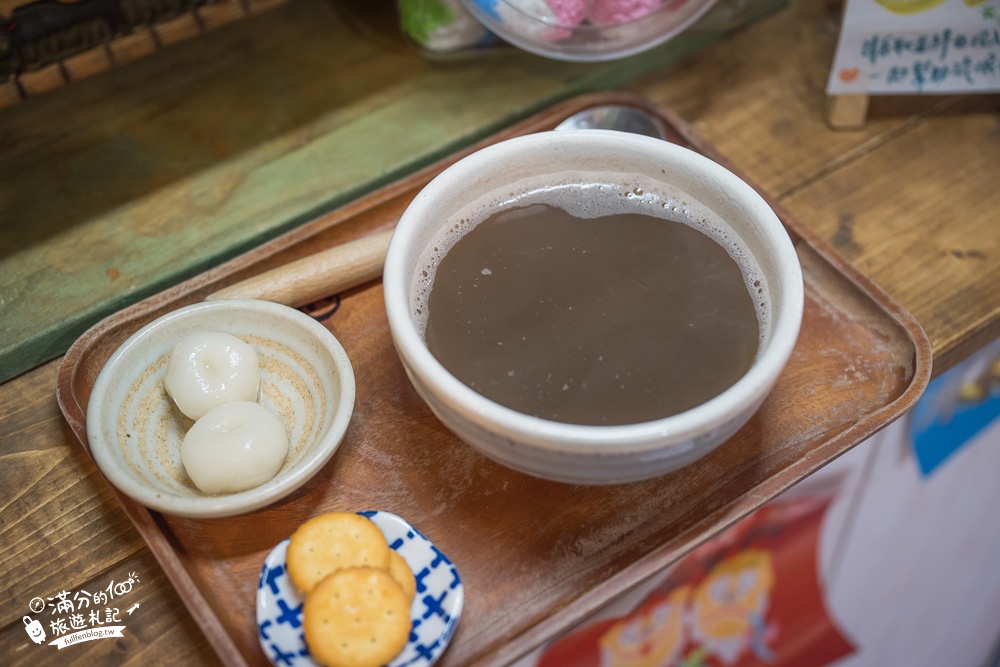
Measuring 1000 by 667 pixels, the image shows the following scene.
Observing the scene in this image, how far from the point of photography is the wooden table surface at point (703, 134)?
85cm

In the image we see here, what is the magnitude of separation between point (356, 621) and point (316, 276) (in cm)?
39

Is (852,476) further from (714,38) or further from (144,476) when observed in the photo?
(144,476)

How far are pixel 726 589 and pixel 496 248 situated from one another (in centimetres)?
65

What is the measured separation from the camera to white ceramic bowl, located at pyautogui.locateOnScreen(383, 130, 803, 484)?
0.69m

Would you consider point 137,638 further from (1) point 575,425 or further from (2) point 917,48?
(2) point 917,48

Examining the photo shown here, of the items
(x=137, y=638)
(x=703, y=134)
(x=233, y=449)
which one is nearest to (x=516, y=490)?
(x=233, y=449)

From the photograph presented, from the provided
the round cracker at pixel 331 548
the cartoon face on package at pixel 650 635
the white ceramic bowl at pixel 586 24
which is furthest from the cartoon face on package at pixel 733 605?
the white ceramic bowl at pixel 586 24

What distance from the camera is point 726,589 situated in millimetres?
1229

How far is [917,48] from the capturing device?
1139 mm

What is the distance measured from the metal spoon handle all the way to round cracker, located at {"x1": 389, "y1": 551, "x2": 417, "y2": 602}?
1.05 ft

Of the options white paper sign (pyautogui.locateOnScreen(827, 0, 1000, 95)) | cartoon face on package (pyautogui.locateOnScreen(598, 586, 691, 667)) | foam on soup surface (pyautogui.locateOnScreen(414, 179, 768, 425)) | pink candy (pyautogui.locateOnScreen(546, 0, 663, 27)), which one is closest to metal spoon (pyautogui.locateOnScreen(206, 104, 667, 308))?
foam on soup surface (pyautogui.locateOnScreen(414, 179, 768, 425))

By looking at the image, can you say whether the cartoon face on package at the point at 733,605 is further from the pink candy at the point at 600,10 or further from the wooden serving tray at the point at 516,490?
the pink candy at the point at 600,10

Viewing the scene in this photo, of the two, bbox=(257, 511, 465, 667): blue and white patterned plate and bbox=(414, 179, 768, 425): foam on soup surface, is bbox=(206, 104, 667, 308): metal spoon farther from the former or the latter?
bbox=(257, 511, 465, 667): blue and white patterned plate

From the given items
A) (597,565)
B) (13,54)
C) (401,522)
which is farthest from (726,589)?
(13,54)
